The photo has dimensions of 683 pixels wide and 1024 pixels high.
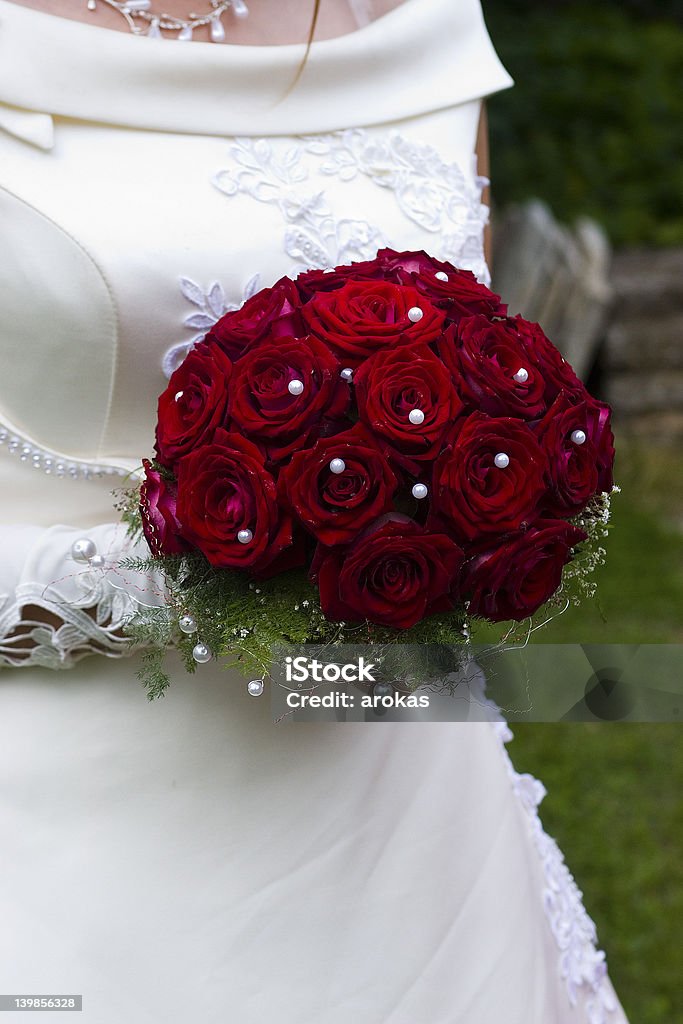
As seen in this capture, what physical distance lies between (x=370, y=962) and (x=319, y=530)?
2.46 feet

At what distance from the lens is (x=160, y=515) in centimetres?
126

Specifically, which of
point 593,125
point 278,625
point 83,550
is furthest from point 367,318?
point 593,125

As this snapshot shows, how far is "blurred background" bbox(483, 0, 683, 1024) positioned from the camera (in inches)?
157

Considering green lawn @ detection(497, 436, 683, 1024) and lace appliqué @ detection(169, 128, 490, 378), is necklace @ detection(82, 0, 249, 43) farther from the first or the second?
green lawn @ detection(497, 436, 683, 1024)

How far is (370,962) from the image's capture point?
1.56 meters

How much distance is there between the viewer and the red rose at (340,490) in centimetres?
114

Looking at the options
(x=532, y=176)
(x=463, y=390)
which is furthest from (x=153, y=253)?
(x=532, y=176)

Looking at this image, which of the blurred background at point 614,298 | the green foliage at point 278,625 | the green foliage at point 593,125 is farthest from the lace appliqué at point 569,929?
the green foliage at point 593,125

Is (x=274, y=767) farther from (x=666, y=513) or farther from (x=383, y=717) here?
(x=666, y=513)

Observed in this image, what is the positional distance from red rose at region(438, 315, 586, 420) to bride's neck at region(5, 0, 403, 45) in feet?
2.75

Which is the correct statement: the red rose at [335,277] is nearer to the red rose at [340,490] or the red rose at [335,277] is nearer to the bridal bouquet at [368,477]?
the bridal bouquet at [368,477]

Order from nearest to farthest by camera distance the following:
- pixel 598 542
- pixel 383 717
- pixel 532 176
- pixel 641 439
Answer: pixel 598 542, pixel 383 717, pixel 641 439, pixel 532 176

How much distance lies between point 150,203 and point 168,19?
15.4 inches

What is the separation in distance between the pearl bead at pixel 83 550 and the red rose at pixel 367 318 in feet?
1.33
